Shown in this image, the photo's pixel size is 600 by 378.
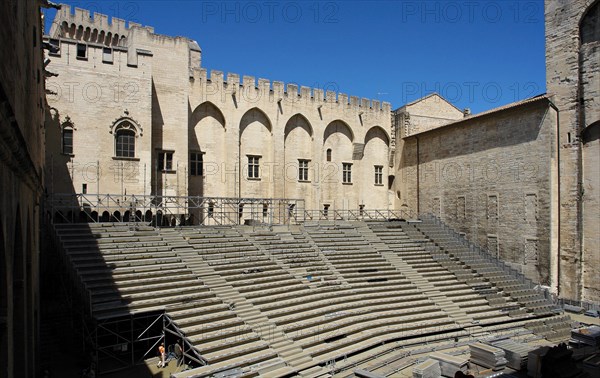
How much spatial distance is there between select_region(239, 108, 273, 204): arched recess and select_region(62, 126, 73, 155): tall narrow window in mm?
10223

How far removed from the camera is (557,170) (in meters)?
22.7

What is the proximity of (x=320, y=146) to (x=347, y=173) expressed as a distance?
3.22 metres

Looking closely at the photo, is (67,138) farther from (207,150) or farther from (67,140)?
(207,150)

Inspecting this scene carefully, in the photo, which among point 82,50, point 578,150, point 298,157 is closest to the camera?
point 82,50

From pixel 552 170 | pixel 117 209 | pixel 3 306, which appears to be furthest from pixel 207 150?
pixel 3 306

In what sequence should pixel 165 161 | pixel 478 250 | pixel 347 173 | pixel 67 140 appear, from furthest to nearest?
pixel 347 173 → pixel 478 250 → pixel 165 161 → pixel 67 140

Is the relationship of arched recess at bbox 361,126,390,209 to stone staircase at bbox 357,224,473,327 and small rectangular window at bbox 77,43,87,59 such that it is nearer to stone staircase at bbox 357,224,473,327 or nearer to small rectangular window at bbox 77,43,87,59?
stone staircase at bbox 357,224,473,327

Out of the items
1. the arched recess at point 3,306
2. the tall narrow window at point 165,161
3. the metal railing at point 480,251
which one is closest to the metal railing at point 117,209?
the tall narrow window at point 165,161

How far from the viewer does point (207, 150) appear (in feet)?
88.1

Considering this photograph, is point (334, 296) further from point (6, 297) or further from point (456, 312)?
point (6, 297)

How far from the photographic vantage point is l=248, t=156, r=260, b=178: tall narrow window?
28500mm

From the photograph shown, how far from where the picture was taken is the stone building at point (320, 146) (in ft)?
68.4

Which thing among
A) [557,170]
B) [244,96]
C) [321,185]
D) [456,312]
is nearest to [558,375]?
[456,312]

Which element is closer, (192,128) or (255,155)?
(192,128)
